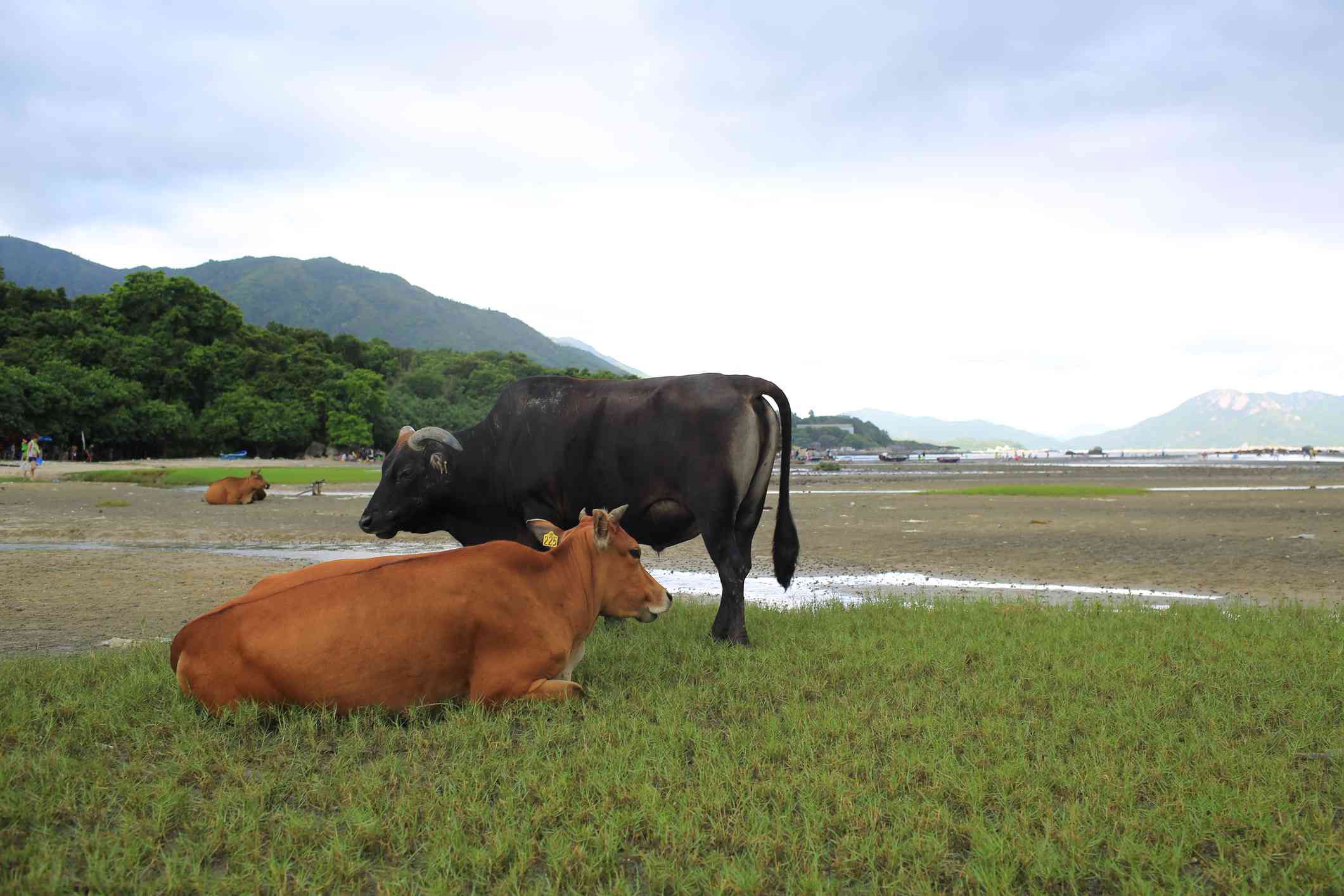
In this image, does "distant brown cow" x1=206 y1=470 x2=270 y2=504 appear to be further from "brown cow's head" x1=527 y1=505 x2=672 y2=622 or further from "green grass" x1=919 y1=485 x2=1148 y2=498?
"green grass" x1=919 y1=485 x2=1148 y2=498

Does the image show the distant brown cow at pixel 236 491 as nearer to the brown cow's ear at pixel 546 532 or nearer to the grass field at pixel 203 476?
the grass field at pixel 203 476

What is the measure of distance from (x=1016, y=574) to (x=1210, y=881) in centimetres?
1048

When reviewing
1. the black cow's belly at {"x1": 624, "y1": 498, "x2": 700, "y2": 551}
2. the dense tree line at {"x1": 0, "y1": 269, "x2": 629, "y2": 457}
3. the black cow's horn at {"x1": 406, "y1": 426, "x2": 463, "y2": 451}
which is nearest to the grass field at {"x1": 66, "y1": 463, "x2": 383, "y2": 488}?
the dense tree line at {"x1": 0, "y1": 269, "x2": 629, "y2": 457}

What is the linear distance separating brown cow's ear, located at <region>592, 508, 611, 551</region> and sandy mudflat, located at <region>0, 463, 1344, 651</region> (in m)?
5.53

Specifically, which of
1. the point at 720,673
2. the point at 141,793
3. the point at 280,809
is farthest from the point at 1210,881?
the point at 141,793

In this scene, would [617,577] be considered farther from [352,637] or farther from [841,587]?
[841,587]

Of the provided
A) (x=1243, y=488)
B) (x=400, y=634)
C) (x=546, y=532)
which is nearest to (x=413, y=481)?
(x=546, y=532)

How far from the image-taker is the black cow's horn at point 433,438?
28.7ft

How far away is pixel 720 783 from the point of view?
4.39m

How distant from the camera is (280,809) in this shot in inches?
164

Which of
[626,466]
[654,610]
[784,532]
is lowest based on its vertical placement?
[654,610]

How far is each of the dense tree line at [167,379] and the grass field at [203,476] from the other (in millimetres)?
17106

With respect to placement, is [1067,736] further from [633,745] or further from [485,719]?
[485,719]

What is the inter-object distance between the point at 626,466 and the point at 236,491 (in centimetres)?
2304
